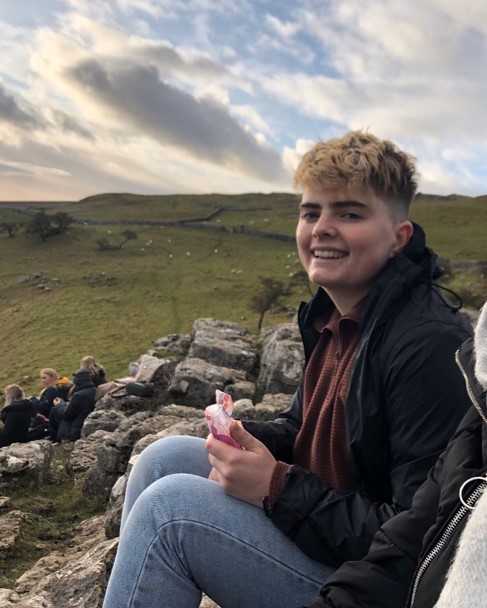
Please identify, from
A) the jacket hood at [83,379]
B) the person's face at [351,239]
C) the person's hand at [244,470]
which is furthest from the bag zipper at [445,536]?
the jacket hood at [83,379]

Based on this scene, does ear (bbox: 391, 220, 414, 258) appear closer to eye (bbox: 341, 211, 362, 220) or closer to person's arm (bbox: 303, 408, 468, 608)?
eye (bbox: 341, 211, 362, 220)

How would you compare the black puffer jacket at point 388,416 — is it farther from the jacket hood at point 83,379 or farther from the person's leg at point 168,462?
the jacket hood at point 83,379

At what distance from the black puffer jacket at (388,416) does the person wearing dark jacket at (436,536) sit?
27 cm

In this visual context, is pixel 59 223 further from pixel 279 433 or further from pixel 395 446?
pixel 395 446

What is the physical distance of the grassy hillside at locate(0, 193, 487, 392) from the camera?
35.5 meters

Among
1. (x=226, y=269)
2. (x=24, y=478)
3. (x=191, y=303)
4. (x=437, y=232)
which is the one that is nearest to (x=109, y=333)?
(x=191, y=303)

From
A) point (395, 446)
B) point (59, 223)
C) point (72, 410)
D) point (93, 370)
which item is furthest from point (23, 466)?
point (59, 223)

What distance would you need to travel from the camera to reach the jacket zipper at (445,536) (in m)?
1.51

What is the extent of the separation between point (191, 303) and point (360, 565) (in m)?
Result: 44.9

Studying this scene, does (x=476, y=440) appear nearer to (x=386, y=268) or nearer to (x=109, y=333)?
(x=386, y=268)

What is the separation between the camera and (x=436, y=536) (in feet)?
5.25

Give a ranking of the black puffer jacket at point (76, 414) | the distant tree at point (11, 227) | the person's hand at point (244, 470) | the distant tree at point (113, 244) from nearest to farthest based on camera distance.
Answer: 1. the person's hand at point (244, 470)
2. the black puffer jacket at point (76, 414)
3. the distant tree at point (113, 244)
4. the distant tree at point (11, 227)

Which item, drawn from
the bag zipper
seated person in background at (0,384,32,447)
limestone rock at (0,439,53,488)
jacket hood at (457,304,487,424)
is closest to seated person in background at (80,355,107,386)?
seated person in background at (0,384,32,447)

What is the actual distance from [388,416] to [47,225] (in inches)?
2965
